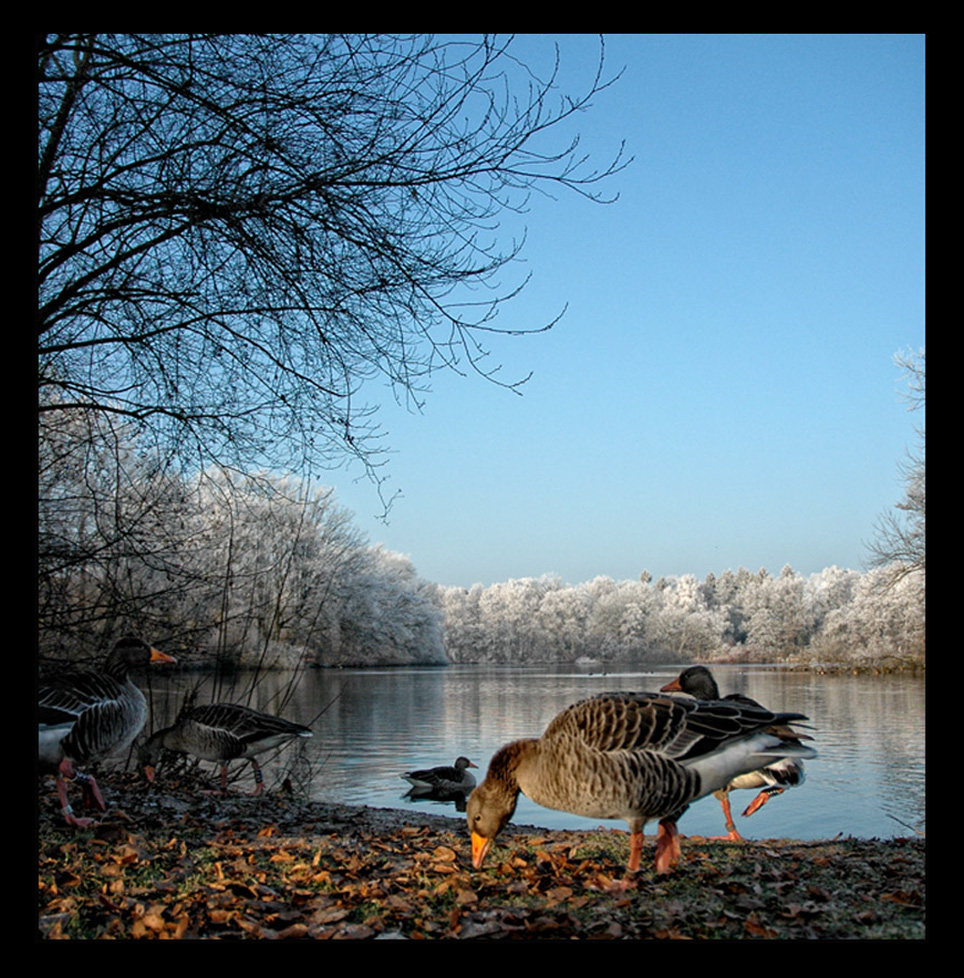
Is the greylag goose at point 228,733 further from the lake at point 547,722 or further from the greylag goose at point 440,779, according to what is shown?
the greylag goose at point 440,779

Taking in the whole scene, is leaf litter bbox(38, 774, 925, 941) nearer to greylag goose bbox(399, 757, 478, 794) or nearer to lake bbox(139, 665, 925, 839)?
lake bbox(139, 665, 925, 839)

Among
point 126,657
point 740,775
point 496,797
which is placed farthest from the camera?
point 126,657

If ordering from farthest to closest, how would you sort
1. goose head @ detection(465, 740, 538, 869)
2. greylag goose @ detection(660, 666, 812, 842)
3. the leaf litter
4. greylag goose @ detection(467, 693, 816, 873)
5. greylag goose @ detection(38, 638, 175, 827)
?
greylag goose @ detection(38, 638, 175, 827)
greylag goose @ detection(660, 666, 812, 842)
goose head @ detection(465, 740, 538, 869)
greylag goose @ detection(467, 693, 816, 873)
the leaf litter

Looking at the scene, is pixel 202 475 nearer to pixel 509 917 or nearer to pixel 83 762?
pixel 83 762

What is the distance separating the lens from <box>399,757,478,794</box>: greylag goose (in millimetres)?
9625

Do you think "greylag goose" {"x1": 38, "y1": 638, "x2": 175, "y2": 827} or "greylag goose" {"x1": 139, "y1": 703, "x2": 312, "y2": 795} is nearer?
"greylag goose" {"x1": 38, "y1": 638, "x2": 175, "y2": 827}

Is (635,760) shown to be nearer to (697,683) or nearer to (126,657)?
A: (697,683)

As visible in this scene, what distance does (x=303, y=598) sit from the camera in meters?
10.8

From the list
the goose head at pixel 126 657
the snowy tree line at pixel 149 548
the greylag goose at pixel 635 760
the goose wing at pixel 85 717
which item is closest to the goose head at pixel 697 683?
the greylag goose at pixel 635 760

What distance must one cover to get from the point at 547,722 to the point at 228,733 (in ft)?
8.79

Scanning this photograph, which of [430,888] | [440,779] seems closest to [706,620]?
[440,779]

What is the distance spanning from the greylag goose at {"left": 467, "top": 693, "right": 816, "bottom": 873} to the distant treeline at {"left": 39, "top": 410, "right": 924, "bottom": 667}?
2583mm

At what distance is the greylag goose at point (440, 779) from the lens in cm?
962

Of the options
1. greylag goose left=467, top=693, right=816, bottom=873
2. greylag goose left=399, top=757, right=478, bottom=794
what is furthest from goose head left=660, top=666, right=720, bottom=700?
greylag goose left=399, top=757, right=478, bottom=794
